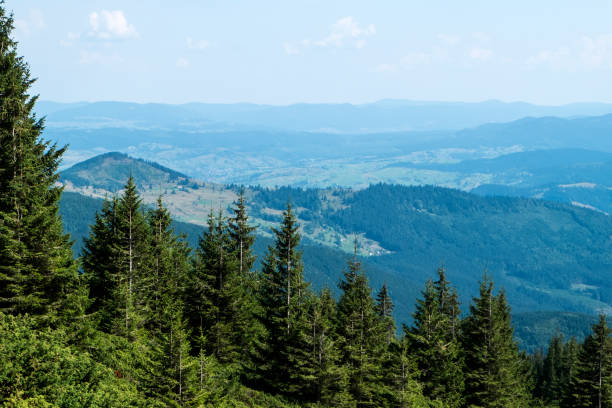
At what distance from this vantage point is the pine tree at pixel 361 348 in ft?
138

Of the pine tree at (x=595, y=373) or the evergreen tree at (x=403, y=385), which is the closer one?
the evergreen tree at (x=403, y=385)

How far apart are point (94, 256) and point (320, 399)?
23.1 metres

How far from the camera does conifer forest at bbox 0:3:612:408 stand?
Result: 1123 inches

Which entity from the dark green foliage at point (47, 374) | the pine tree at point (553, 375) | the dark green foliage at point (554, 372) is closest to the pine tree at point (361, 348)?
the dark green foliage at point (47, 374)

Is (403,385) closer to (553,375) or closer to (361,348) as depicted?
(361,348)

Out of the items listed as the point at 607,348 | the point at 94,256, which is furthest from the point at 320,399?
the point at 607,348

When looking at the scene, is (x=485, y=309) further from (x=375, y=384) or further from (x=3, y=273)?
(x=3, y=273)

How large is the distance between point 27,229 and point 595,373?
50.5 m

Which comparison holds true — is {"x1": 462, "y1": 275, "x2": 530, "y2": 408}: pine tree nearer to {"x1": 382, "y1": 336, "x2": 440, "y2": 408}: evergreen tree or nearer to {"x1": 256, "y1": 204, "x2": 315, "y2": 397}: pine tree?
{"x1": 382, "y1": 336, "x2": 440, "y2": 408}: evergreen tree

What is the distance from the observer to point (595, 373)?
50.6 metres

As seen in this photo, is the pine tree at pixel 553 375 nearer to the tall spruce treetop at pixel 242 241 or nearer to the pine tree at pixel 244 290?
the pine tree at pixel 244 290

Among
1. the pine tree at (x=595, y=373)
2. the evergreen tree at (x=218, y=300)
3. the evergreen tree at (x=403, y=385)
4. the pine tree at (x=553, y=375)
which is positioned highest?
the evergreen tree at (x=218, y=300)

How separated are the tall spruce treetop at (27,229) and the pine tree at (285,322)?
16.7 metres

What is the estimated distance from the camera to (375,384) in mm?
41906
